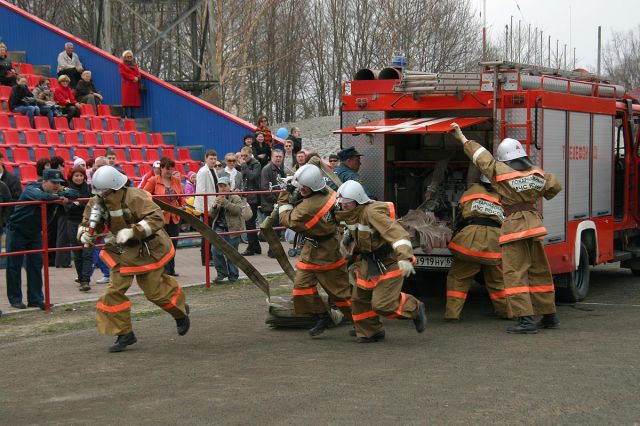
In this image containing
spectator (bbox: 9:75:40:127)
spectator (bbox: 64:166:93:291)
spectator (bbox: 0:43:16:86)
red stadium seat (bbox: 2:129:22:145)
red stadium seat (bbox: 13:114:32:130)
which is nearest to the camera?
spectator (bbox: 64:166:93:291)

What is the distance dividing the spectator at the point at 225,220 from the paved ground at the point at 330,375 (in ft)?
9.17

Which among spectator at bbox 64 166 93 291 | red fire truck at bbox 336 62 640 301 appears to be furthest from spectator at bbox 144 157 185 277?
red fire truck at bbox 336 62 640 301

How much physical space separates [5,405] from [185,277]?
7157 mm

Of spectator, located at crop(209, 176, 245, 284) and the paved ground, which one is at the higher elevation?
spectator, located at crop(209, 176, 245, 284)

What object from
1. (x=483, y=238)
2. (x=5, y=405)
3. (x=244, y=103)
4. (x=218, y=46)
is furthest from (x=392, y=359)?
(x=244, y=103)

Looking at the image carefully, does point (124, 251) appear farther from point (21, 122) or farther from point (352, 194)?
point (21, 122)

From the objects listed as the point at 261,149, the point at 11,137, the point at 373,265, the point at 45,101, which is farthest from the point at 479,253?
the point at 45,101

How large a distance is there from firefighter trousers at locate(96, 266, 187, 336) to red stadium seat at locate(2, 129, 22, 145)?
9.89 metres

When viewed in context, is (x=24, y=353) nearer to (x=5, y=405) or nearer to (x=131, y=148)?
(x=5, y=405)

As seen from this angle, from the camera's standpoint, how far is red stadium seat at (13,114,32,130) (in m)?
19.5

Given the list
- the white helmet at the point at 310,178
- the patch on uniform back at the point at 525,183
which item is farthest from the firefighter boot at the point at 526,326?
the white helmet at the point at 310,178

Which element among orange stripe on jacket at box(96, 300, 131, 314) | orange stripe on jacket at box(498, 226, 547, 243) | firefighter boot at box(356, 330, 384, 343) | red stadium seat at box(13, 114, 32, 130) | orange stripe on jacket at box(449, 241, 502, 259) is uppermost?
red stadium seat at box(13, 114, 32, 130)

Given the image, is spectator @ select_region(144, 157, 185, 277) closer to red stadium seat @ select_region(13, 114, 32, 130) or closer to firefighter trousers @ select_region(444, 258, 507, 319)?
firefighter trousers @ select_region(444, 258, 507, 319)

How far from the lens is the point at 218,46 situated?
1421 inches
